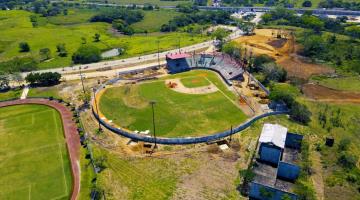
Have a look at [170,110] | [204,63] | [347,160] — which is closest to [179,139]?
[170,110]

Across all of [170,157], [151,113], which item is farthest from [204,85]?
[170,157]

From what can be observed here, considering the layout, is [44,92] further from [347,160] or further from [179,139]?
[347,160]

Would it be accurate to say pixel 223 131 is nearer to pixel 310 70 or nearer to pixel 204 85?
pixel 204 85

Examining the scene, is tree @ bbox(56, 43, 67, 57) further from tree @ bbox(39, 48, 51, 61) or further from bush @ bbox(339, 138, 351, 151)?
bush @ bbox(339, 138, 351, 151)

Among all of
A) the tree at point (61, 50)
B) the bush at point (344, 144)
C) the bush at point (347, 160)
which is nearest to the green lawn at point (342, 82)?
the bush at point (344, 144)

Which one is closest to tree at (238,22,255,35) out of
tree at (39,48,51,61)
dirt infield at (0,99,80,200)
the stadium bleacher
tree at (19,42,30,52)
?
the stadium bleacher

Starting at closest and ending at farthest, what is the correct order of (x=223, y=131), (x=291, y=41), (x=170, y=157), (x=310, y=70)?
(x=170, y=157), (x=223, y=131), (x=310, y=70), (x=291, y=41)
